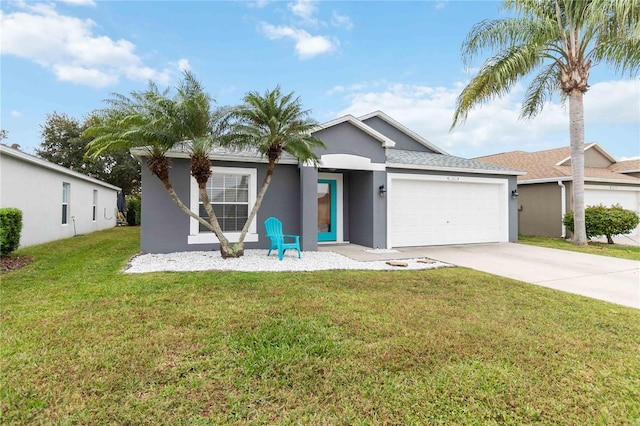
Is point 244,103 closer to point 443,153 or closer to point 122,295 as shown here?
point 122,295

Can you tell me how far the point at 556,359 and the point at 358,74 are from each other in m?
14.0

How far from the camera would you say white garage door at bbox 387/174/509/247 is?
421 inches

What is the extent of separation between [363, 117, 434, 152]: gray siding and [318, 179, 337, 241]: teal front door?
435 centimetres

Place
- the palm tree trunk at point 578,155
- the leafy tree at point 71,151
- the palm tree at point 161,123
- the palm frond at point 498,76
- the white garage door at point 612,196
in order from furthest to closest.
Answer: the leafy tree at point 71,151 < the white garage door at point 612,196 < the palm tree trunk at point 578,155 < the palm frond at point 498,76 < the palm tree at point 161,123

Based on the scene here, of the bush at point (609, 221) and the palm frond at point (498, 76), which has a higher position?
the palm frond at point (498, 76)

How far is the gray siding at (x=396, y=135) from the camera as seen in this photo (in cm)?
1379

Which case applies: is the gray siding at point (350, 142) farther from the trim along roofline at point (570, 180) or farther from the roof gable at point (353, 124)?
the trim along roofline at point (570, 180)

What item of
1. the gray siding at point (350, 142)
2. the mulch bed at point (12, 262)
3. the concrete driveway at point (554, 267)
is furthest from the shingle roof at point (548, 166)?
the mulch bed at point (12, 262)

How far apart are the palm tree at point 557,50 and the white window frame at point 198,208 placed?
769 cm

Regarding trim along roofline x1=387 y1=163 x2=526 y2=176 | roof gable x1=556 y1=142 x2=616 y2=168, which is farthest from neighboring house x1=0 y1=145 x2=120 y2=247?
roof gable x1=556 y1=142 x2=616 y2=168

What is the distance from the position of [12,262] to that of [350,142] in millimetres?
9132

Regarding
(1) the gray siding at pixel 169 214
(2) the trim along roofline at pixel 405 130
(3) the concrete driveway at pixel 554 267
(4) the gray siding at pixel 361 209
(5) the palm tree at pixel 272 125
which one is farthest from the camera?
(2) the trim along roofline at pixel 405 130

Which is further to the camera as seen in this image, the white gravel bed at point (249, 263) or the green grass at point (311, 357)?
the white gravel bed at point (249, 263)

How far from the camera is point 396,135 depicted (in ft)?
46.4
